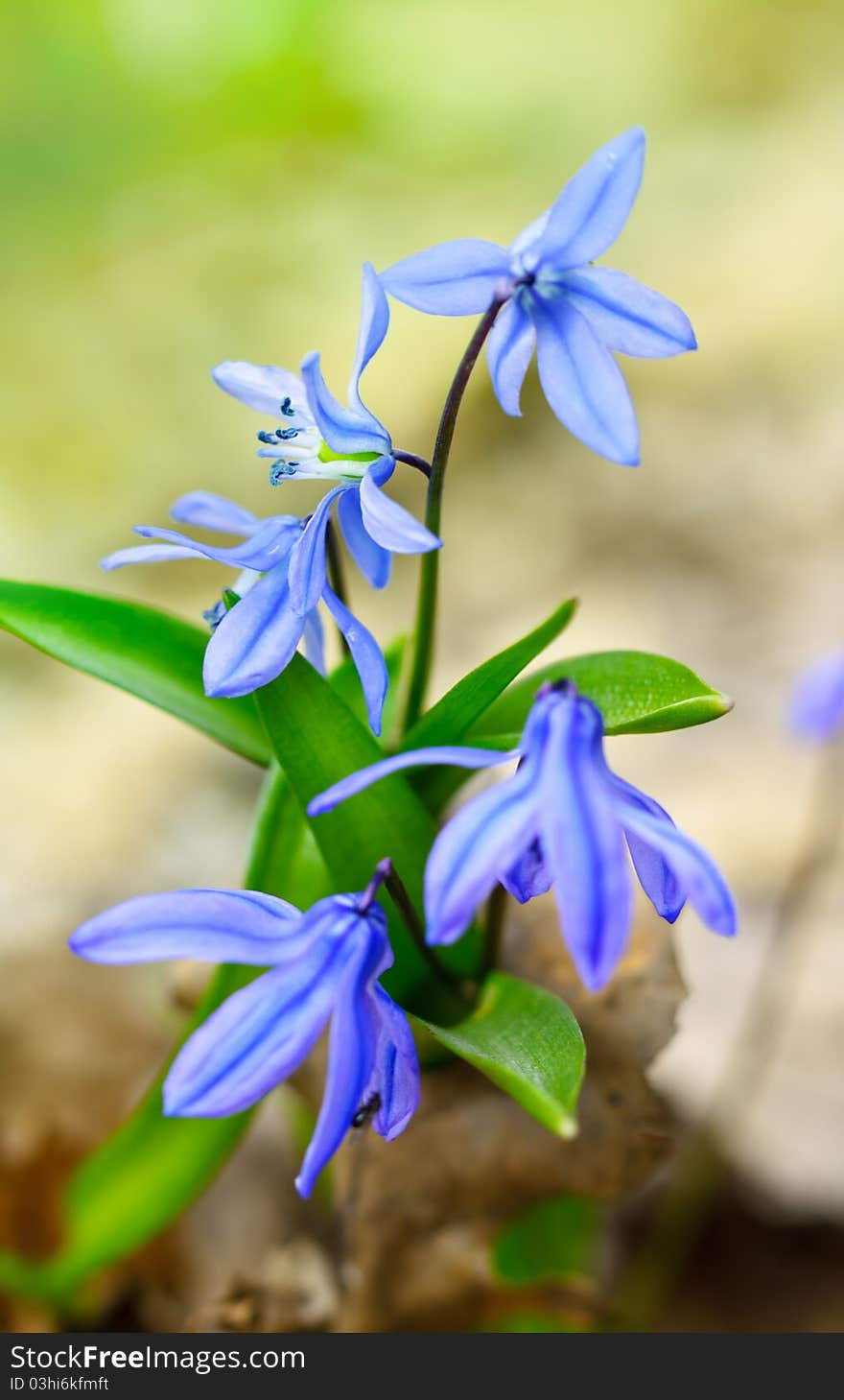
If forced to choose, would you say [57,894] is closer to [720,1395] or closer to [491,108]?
[720,1395]

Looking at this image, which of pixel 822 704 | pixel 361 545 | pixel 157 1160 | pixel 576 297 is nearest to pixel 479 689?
pixel 361 545

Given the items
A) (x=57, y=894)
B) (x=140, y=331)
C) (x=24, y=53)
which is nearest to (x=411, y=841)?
(x=57, y=894)

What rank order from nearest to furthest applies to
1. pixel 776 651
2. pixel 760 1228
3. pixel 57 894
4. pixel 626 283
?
pixel 626 283, pixel 760 1228, pixel 57 894, pixel 776 651

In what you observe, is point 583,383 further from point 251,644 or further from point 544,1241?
point 544,1241

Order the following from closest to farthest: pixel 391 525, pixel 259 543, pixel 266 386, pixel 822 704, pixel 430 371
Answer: pixel 391 525
pixel 259 543
pixel 266 386
pixel 822 704
pixel 430 371

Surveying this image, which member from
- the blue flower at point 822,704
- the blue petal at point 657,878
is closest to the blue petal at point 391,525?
the blue petal at point 657,878

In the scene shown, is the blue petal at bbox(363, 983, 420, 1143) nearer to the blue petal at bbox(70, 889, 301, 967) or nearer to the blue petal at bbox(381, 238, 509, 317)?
the blue petal at bbox(70, 889, 301, 967)
